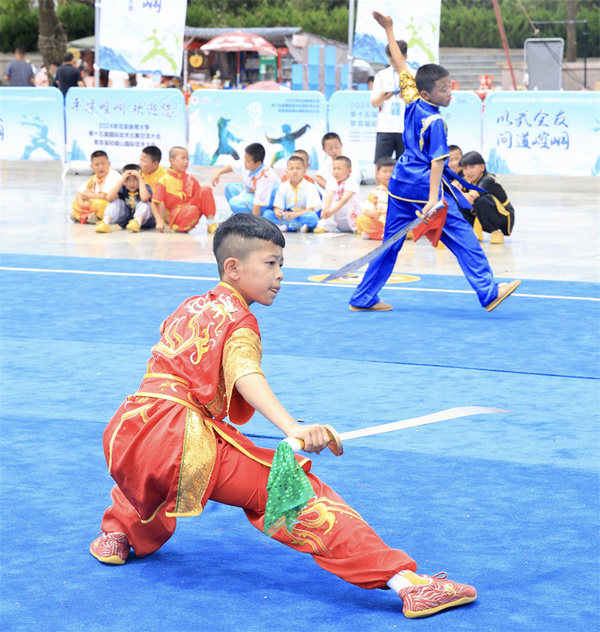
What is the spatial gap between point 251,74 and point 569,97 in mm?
25664

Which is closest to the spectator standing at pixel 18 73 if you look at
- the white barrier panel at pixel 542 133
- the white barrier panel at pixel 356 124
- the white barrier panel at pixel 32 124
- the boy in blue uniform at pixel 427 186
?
the white barrier panel at pixel 32 124

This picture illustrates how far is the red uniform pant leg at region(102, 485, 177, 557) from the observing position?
3.19 m

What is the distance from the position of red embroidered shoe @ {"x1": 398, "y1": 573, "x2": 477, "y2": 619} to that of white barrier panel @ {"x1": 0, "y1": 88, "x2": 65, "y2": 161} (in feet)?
49.2

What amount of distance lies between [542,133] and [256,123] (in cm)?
435

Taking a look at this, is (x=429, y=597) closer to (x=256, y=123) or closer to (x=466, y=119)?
(x=466, y=119)

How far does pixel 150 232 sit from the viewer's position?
11258 mm

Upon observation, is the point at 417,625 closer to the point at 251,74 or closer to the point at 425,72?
the point at 425,72

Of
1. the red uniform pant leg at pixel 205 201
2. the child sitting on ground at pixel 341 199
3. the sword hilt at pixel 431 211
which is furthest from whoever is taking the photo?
the red uniform pant leg at pixel 205 201

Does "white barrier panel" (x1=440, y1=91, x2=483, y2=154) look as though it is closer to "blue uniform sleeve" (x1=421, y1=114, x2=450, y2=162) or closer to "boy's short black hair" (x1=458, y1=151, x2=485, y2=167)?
"boy's short black hair" (x1=458, y1=151, x2=485, y2=167)

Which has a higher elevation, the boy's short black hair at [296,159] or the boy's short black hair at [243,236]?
the boy's short black hair at [243,236]

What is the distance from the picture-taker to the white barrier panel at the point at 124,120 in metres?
16.1

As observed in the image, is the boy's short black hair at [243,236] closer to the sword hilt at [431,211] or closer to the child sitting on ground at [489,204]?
the sword hilt at [431,211]

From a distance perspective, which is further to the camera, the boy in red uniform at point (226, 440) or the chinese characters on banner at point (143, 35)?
the chinese characters on banner at point (143, 35)

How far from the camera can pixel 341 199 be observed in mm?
11023
